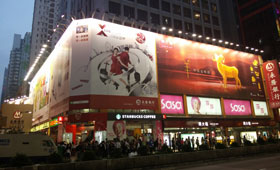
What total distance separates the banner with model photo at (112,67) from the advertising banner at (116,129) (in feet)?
6.24

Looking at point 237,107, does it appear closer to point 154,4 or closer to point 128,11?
point 154,4

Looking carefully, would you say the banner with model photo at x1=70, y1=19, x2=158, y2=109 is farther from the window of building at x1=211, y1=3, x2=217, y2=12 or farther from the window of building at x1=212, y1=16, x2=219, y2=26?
the window of building at x1=211, y1=3, x2=217, y2=12

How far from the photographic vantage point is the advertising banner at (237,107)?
35.2 m

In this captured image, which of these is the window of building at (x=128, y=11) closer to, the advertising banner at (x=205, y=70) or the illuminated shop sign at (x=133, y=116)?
the advertising banner at (x=205, y=70)

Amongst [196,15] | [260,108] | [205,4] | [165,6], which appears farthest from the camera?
[205,4]

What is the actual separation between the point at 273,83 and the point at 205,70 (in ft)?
43.5

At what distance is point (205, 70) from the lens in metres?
34.4

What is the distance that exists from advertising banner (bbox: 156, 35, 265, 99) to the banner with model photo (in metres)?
2.65

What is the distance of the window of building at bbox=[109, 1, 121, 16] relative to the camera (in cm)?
3934

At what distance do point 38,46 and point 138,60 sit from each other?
93.4 m

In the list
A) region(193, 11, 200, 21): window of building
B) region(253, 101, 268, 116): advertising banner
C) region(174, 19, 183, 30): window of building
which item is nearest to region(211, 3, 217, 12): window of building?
region(193, 11, 200, 21): window of building

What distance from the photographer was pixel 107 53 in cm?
2683

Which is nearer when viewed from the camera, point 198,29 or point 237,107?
point 237,107

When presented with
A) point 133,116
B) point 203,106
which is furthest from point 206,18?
point 133,116
